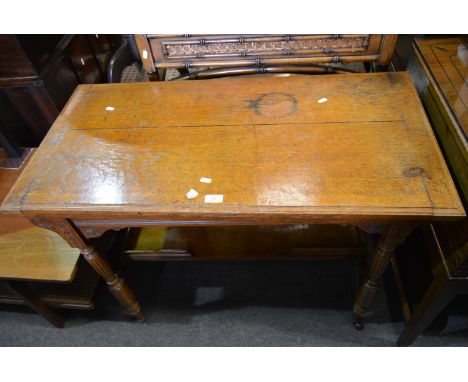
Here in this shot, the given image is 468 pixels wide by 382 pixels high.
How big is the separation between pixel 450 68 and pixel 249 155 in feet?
2.82

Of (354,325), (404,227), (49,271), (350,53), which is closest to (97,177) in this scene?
(49,271)

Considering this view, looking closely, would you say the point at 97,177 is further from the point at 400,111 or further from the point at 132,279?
the point at 400,111

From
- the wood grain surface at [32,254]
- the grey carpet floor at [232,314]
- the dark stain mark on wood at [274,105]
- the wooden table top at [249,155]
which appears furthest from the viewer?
the grey carpet floor at [232,314]

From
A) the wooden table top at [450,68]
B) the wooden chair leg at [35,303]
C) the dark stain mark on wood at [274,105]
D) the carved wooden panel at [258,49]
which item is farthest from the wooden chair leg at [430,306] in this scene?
the wooden chair leg at [35,303]

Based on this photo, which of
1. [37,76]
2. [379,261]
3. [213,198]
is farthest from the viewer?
[37,76]

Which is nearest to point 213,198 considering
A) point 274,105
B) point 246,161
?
point 246,161

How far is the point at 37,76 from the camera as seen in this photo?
1599 mm

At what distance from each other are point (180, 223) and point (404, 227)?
2.18ft

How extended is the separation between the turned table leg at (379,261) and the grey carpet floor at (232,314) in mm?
146

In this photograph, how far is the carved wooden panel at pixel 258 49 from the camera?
1.38m

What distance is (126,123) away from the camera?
1.20 meters

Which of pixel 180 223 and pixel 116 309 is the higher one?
pixel 180 223

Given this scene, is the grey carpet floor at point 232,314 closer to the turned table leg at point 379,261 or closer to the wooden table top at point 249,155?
the turned table leg at point 379,261

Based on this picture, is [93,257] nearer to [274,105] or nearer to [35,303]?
[35,303]
